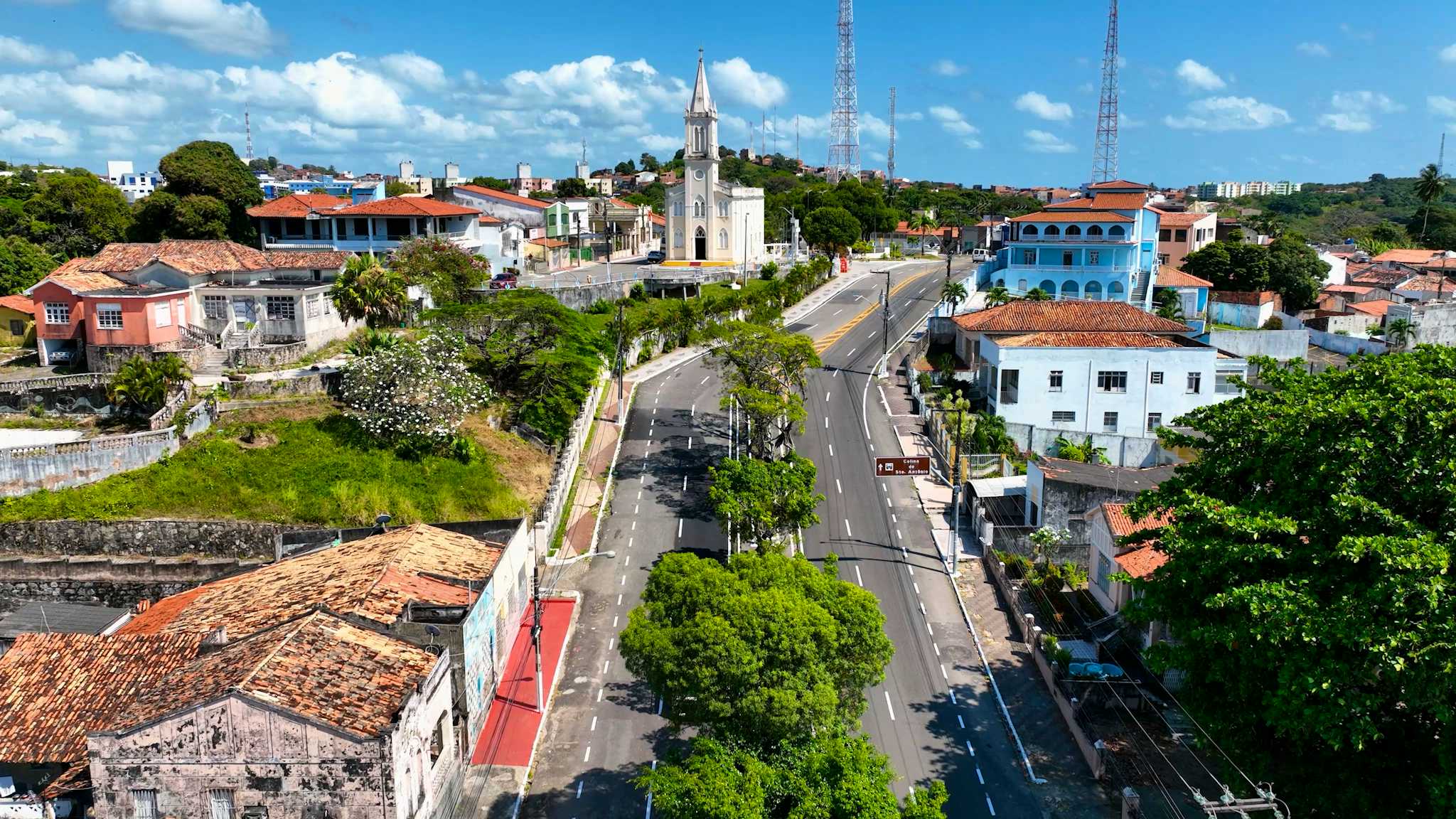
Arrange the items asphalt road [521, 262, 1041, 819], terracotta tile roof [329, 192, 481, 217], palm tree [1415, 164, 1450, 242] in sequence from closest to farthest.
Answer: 1. asphalt road [521, 262, 1041, 819]
2. terracotta tile roof [329, 192, 481, 217]
3. palm tree [1415, 164, 1450, 242]

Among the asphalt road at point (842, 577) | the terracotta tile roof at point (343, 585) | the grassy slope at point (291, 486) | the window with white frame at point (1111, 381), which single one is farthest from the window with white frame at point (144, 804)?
the window with white frame at point (1111, 381)

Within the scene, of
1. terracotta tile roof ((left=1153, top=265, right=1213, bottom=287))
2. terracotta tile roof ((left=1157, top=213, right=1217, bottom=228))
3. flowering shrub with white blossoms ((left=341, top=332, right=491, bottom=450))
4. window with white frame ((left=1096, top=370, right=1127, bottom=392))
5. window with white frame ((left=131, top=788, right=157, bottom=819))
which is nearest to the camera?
window with white frame ((left=131, top=788, right=157, bottom=819))

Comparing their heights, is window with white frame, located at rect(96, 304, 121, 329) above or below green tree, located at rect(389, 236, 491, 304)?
below

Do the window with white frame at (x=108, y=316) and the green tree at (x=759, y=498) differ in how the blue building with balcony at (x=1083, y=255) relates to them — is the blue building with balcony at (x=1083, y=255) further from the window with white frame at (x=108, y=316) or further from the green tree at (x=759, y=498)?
the window with white frame at (x=108, y=316)

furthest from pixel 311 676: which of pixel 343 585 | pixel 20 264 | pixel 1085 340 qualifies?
pixel 20 264

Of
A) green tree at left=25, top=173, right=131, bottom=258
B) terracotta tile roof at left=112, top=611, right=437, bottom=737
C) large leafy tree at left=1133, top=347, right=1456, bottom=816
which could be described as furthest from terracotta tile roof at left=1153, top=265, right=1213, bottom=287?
green tree at left=25, top=173, right=131, bottom=258

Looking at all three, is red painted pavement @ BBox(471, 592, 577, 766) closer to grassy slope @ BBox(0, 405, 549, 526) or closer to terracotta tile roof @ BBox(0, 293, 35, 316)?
grassy slope @ BBox(0, 405, 549, 526)
